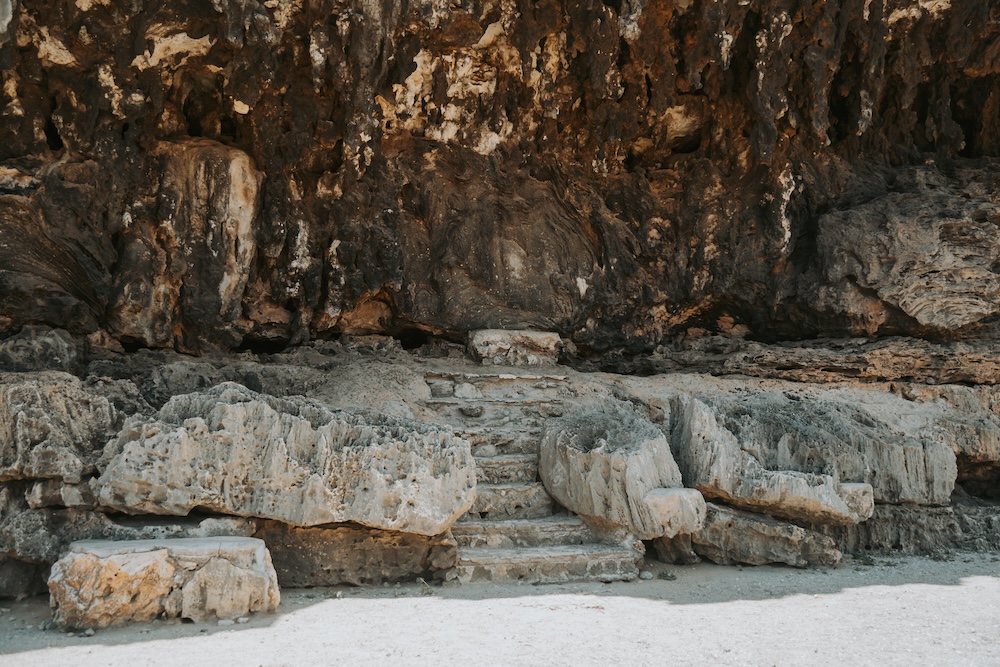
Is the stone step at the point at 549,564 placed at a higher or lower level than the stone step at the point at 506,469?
lower

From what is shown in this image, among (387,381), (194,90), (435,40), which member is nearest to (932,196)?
(435,40)

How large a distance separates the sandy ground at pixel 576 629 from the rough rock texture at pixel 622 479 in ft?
2.00

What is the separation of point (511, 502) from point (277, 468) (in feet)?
7.72

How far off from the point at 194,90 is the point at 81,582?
222 inches

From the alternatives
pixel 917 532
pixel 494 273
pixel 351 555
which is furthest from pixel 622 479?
pixel 494 273

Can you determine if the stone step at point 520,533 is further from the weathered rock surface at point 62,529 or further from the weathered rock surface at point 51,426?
the weathered rock surface at point 51,426

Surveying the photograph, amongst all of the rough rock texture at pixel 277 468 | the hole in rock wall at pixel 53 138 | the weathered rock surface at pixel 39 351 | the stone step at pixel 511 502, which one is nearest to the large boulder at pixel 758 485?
the stone step at pixel 511 502

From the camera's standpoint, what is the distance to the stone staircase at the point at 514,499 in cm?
702

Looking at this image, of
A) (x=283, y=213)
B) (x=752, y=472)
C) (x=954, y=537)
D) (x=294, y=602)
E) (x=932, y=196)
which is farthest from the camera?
(x=932, y=196)

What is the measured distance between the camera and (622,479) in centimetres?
747

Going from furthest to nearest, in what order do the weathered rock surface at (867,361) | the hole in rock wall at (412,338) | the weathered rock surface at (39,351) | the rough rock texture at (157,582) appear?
the hole in rock wall at (412,338) → the weathered rock surface at (867,361) → the weathered rock surface at (39,351) → the rough rock texture at (157,582)

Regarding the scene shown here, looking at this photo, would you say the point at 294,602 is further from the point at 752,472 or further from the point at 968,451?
the point at 968,451

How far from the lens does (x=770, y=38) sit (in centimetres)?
975

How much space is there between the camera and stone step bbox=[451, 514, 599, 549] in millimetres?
7316
